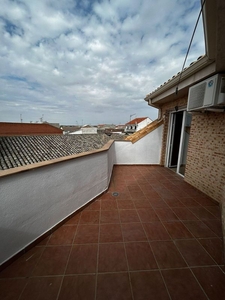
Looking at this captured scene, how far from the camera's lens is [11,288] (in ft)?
4.12

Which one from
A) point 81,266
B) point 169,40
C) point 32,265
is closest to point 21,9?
point 169,40

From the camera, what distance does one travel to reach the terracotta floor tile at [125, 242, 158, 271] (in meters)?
1.48

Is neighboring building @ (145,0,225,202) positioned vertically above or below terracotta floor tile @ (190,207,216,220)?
above

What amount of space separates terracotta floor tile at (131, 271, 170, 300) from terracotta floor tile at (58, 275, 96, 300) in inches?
17.6

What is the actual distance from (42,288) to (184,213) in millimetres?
2500

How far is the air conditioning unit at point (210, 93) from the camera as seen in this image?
230 cm

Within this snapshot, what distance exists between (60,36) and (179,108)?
464 cm

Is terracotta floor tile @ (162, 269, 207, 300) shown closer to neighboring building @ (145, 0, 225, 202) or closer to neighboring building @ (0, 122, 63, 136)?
neighboring building @ (145, 0, 225, 202)

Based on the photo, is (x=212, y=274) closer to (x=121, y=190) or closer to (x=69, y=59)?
(x=121, y=190)

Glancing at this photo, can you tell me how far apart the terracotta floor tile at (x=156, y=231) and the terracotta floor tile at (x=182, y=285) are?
1.50ft

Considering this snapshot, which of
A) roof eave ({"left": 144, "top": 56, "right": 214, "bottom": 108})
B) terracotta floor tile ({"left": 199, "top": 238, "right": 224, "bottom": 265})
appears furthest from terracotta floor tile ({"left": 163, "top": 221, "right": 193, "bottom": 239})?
roof eave ({"left": 144, "top": 56, "right": 214, "bottom": 108})

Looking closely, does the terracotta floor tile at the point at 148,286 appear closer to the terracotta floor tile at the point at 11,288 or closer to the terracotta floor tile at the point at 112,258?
the terracotta floor tile at the point at 112,258

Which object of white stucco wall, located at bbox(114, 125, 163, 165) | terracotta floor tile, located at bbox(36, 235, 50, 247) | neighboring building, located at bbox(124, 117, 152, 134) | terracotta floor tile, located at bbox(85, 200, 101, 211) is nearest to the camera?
terracotta floor tile, located at bbox(36, 235, 50, 247)

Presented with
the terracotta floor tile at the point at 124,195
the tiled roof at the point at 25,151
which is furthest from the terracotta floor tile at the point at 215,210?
the tiled roof at the point at 25,151
